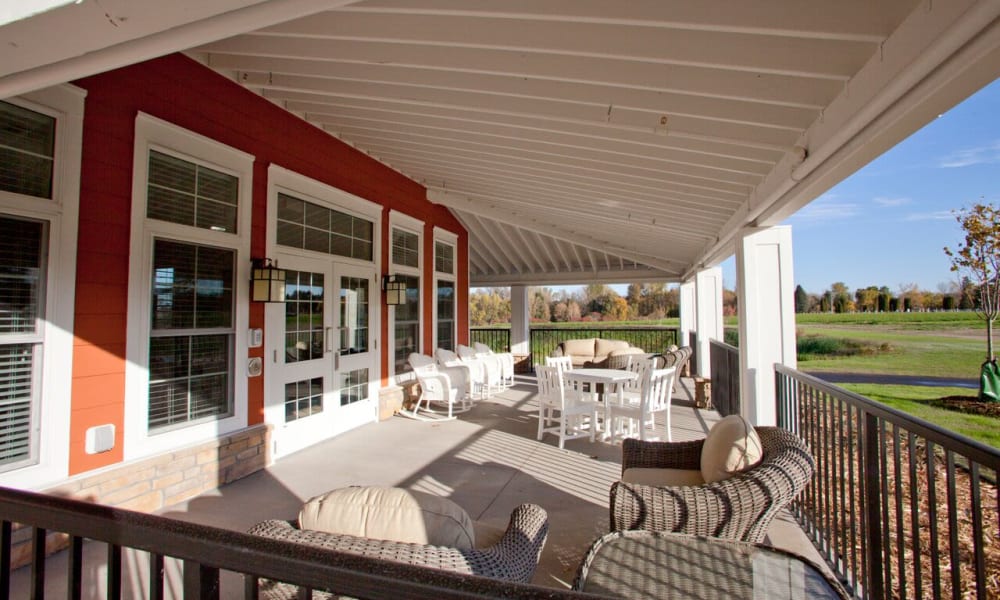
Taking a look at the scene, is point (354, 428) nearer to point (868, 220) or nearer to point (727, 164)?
point (727, 164)

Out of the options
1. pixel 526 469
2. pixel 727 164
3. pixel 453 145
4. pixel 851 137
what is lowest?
pixel 526 469

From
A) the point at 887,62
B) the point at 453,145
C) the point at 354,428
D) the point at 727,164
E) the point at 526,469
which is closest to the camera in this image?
the point at 887,62

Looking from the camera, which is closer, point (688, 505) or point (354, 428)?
point (688, 505)

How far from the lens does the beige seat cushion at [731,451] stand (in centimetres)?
231

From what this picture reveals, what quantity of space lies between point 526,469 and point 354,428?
262 cm

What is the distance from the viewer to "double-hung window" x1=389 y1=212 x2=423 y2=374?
7008 millimetres

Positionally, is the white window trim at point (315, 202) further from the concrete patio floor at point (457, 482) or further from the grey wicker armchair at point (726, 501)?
the grey wicker armchair at point (726, 501)

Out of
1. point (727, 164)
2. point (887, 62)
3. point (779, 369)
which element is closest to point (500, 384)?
point (779, 369)

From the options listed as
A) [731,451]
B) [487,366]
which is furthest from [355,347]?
[731,451]

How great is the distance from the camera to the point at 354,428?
591cm

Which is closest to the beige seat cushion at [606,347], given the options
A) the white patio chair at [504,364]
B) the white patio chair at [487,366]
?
the white patio chair at [504,364]

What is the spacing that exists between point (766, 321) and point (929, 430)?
2353 mm

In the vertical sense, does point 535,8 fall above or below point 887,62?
above

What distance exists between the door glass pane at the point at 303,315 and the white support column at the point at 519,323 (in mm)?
7344
